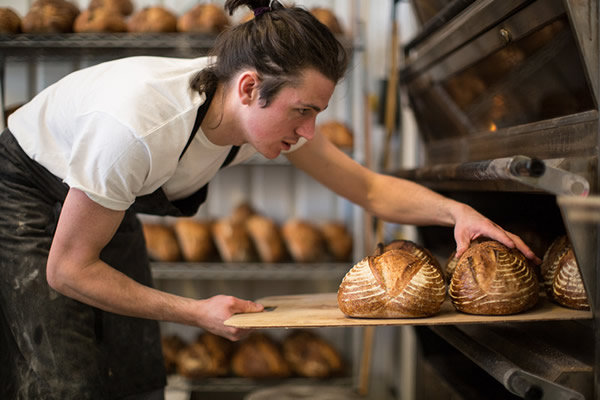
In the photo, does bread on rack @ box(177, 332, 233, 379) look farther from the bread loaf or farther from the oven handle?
the oven handle

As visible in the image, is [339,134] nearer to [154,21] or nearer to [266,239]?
[266,239]

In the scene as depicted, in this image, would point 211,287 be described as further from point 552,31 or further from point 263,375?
point 552,31

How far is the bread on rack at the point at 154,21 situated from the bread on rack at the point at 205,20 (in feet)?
0.16

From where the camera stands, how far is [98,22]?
2846mm

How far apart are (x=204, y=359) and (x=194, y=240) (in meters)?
0.56

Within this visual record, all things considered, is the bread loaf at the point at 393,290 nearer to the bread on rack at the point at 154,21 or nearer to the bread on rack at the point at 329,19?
the bread on rack at the point at 329,19

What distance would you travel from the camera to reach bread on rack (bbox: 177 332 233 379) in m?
2.97

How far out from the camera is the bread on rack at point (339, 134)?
2.95 m

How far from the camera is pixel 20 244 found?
4.84 ft

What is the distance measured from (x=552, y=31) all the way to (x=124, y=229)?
3.62 feet

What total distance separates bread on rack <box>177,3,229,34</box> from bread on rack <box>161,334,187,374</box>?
4.85ft

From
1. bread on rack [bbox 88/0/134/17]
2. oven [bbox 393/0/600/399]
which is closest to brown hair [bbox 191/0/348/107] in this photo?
oven [bbox 393/0/600/399]

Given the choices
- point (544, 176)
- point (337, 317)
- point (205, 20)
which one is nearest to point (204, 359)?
point (205, 20)

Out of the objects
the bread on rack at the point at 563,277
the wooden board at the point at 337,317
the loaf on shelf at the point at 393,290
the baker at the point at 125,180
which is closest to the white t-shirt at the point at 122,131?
the baker at the point at 125,180
